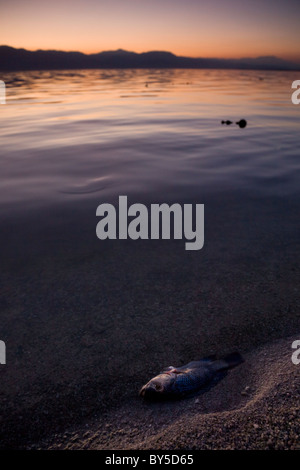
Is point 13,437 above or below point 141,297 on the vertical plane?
below

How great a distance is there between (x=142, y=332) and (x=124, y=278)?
1104 mm

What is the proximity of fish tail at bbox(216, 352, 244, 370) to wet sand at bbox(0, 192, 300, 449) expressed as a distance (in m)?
0.08

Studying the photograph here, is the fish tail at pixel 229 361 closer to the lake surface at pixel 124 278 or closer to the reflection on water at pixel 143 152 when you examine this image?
the lake surface at pixel 124 278

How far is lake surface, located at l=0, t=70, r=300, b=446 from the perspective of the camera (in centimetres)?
299

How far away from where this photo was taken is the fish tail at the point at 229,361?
3035 millimetres

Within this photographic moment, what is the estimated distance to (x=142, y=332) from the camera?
3506mm

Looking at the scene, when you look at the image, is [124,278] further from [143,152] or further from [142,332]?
[143,152]

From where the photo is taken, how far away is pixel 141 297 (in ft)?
13.3

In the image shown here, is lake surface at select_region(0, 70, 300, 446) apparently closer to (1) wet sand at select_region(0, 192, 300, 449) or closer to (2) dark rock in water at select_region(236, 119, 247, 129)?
(1) wet sand at select_region(0, 192, 300, 449)

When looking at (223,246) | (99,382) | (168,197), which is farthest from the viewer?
(168,197)

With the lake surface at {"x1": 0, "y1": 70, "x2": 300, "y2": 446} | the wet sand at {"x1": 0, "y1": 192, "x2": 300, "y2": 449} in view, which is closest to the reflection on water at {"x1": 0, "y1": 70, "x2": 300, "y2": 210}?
the lake surface at {"x1": 0, "y1": 70, "x2": 300, "y2": 446}

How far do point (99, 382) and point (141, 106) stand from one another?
21.0m

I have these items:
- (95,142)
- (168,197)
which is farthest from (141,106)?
(168,197)
